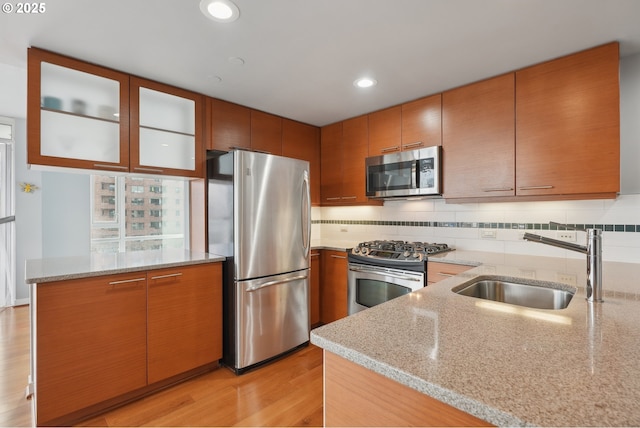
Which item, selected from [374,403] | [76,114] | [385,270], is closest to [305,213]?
[385,270]

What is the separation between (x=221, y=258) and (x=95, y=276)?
0.78 metres

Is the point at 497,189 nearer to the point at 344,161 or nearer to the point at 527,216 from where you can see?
the point at 527,216

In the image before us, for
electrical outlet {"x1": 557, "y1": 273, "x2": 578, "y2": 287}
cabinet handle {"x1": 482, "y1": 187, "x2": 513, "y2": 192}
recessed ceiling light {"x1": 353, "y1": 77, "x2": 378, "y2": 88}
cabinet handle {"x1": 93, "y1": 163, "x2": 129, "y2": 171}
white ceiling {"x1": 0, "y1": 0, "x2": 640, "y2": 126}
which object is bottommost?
electrical outlet {"x1": 557, "y1": 273, "x2": 578, "y2": 287}

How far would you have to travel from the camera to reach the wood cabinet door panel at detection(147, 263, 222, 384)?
200 cm

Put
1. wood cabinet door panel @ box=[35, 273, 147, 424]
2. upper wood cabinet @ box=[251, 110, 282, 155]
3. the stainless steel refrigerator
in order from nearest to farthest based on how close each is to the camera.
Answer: wood cabinet door panel @ box=[35, 273, 147, 424]
the stainless steel refrigerator
upper wood cabinet @ box=[251, 110, 282, 155]

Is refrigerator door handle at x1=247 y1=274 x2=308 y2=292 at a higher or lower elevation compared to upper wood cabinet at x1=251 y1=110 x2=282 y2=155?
lower

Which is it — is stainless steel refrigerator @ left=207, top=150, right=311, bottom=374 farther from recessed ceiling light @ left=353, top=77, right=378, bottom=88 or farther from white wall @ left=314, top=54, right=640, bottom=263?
white wall @ left=314, top=54, right=640, bottom=263

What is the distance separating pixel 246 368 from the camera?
2322 millimetres

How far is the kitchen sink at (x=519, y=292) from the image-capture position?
1351mm

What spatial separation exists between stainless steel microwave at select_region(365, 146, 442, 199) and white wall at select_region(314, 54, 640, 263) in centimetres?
37

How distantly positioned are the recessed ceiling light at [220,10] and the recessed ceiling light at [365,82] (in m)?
1.07

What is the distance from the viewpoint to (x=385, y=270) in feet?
8.36

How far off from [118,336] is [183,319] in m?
0.39

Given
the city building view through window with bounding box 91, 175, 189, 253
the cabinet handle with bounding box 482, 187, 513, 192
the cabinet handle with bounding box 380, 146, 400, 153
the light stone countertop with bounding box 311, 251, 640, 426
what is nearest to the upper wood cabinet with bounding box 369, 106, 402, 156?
the cabinet handle with bounding box 380, 146, 400, 153
